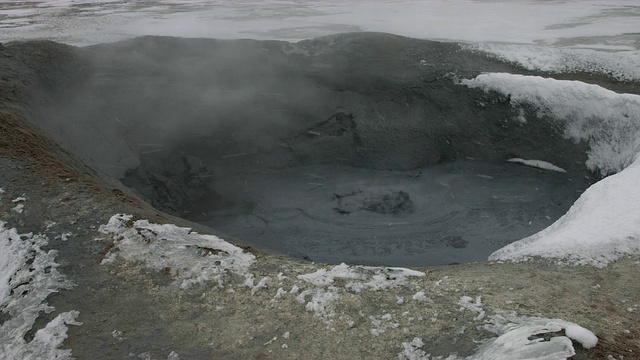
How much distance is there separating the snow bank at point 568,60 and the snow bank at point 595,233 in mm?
3515

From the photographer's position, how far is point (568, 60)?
7.11 meters

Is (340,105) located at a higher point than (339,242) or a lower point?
higher

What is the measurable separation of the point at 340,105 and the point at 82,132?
2.92 m

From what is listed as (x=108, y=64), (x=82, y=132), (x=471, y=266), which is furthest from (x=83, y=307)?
(x=108, y=64)

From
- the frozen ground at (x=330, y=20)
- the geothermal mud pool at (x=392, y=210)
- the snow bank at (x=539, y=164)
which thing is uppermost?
the frozen ground at (x=330, y=20)

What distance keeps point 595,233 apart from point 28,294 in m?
2.96

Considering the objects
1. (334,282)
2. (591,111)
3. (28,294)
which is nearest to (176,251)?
(28,294)

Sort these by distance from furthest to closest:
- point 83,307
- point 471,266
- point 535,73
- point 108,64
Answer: point 535,73 < point 108,64 < point 471,266 < point 83,307

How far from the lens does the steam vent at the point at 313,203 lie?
2.49 meters

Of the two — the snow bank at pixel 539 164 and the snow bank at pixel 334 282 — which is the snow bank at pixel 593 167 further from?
the snow bank at pixel 334 282

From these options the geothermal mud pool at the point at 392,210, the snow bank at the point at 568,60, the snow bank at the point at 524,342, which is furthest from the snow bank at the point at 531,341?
the snow bank at the point at 568,60

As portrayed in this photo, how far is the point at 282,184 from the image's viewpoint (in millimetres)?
6652

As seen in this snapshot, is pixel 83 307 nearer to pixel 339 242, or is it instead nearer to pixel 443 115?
pixel 339 242

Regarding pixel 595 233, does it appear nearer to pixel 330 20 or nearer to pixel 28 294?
pixel 28 294
